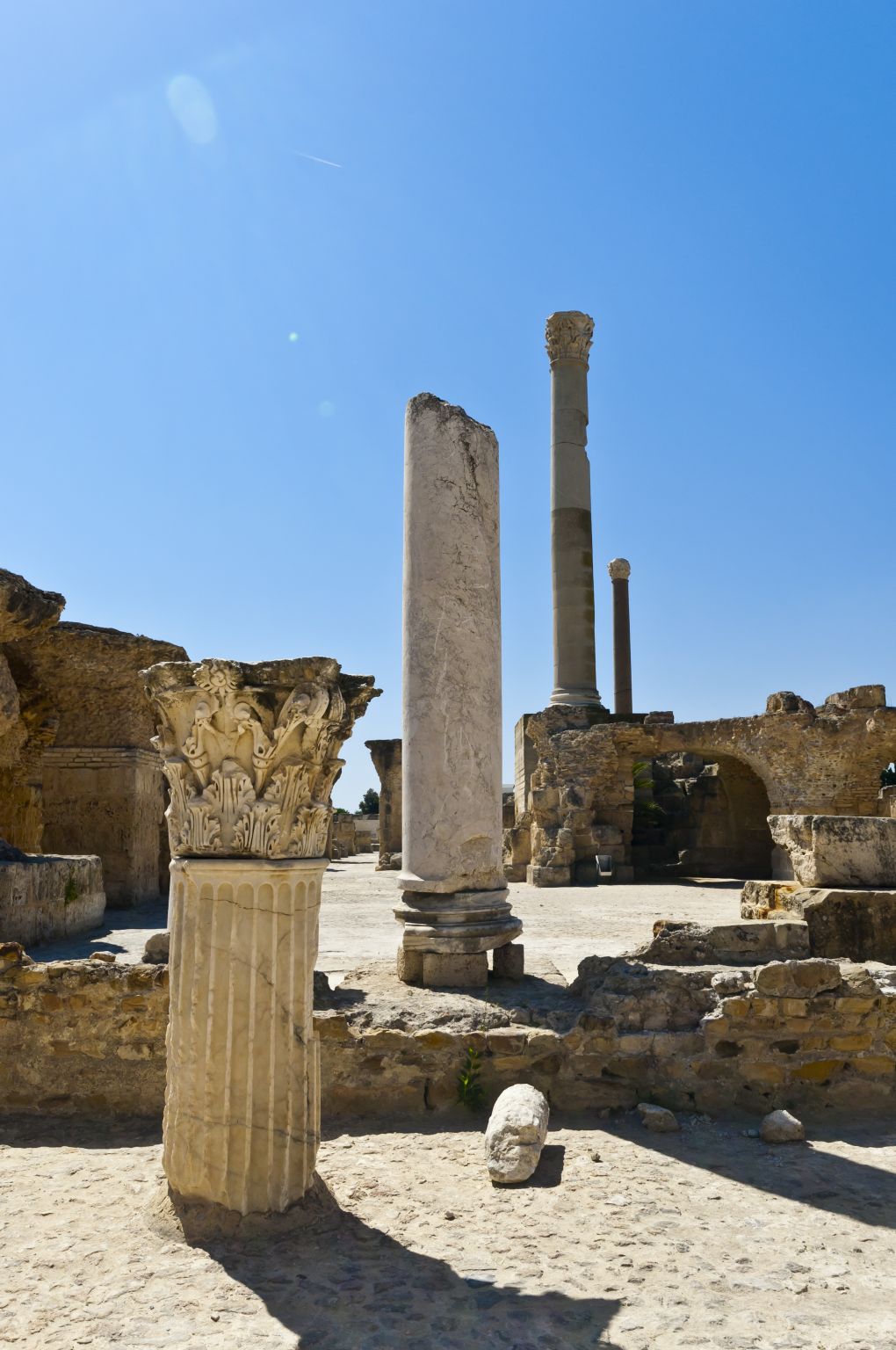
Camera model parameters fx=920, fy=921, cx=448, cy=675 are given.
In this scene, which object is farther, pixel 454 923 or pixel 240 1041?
pixel 454 923

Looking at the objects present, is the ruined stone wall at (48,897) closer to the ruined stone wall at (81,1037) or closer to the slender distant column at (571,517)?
the ruined stone wall at (81,1037)

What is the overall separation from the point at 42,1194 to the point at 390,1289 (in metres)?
1.64

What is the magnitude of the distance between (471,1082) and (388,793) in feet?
54.0

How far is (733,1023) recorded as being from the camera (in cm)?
456

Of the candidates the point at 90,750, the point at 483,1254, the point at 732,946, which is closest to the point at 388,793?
the point at 90,750

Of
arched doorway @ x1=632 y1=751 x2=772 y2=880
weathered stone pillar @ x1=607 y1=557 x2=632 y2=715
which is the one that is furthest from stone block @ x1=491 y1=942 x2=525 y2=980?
weathered stone pillar @ x1=607 y1=557 x2=632 y2=715

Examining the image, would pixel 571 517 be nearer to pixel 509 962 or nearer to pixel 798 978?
pixel 509 962

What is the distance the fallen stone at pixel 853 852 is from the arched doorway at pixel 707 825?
1237 cm

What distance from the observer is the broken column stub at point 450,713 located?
536 centimetres

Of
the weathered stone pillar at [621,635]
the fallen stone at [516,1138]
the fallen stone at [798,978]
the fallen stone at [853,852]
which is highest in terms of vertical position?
the weathered stone pillar at [621,635]

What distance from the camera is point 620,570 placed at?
26.4 metres

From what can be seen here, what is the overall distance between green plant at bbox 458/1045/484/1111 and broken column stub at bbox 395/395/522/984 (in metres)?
0.77

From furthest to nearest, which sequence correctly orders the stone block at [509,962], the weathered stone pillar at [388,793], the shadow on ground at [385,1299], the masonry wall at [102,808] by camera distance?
1. the weathered stone pillar at [388,793]
2. the masonry wall at [102,808]
3. the stone block at [509,962]
4. the shadow on ground at [385,1299]

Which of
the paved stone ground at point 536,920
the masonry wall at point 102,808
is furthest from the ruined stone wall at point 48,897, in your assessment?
the masonry wall at point 102,808
